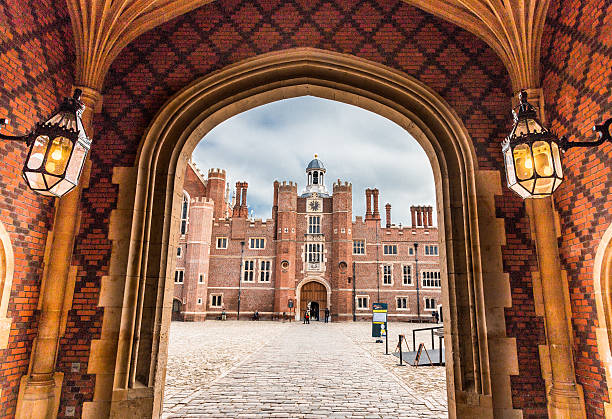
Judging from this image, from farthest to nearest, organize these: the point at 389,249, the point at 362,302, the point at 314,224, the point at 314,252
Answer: the point at 314,224 < the point at 314,252 < the point at 389,249 < the point at 362,302

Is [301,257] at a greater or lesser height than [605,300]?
greater

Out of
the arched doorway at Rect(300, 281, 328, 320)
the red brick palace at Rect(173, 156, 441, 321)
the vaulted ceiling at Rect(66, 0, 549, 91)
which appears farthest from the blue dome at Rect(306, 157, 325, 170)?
the vaulted ceiling at Rect(66, 0, 549, 91)

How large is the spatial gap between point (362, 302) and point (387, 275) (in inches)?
131

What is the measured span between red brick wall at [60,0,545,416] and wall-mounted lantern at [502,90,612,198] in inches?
76.6

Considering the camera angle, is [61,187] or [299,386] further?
[299,386]

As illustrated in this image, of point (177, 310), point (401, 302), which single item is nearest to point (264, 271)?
point (177, 310)

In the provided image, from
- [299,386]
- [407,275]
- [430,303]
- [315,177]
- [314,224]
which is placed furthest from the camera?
[315,177]

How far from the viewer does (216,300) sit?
31500 mm

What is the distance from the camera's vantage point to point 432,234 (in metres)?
32.5

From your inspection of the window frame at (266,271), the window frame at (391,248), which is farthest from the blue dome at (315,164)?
the window frame at (266,271)

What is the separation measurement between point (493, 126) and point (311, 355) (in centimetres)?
863

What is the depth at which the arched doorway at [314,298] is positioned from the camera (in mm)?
31859

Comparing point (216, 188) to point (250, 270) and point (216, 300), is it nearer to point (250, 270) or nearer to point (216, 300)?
point (250, 270)

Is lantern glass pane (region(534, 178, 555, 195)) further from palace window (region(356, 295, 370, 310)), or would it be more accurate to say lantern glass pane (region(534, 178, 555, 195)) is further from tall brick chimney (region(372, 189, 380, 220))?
tall brick chimney (region(372, 189, 380, 220))
